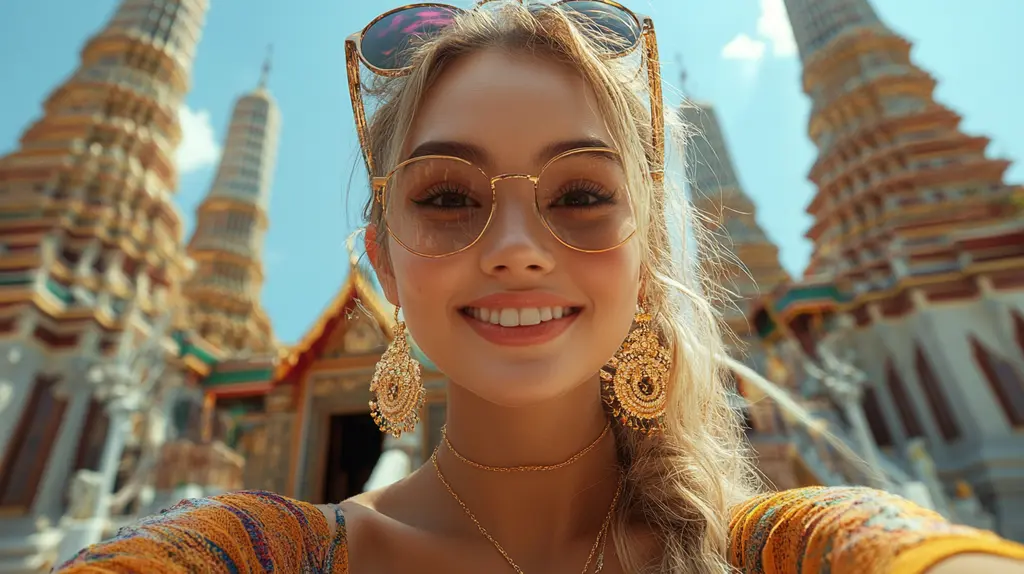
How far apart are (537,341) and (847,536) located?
0.51m

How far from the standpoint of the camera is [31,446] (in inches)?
389

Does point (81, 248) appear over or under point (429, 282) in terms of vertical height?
over

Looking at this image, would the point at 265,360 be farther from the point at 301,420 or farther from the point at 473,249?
the point at 473,249

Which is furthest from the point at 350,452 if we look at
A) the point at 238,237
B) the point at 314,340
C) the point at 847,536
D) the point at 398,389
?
the point at 238,237

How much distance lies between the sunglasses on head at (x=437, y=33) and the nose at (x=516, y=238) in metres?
0.42

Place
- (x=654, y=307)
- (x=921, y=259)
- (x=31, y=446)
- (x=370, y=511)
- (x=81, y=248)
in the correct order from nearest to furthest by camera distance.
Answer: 1. (x=370, y=511)
2. (x=654, y=307)
3. (x=31, y=446)
4. (x=921, y=259)
5. (x=81, y=248)

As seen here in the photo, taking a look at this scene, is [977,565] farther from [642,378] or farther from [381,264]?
[381,264]

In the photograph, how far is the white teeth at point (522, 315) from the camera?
3.25ft

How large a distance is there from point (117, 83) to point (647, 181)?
18.0 meters

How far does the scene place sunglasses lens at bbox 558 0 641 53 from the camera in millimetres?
1275

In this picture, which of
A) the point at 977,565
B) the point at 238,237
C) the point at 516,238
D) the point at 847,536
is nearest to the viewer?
the point at 977,565

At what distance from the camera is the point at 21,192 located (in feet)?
41.8

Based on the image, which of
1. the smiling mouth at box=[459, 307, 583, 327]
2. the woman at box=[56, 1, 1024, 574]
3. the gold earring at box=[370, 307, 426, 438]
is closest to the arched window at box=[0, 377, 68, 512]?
the gold earring at box=[370, 307, 426, 438]

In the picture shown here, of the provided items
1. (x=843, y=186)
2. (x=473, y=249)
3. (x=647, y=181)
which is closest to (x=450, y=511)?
(x=473, y=249)
